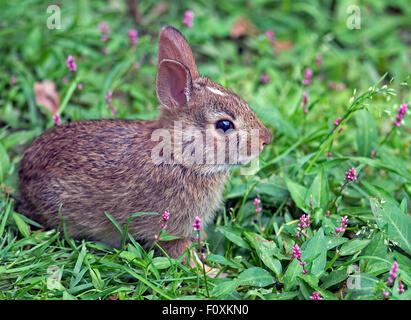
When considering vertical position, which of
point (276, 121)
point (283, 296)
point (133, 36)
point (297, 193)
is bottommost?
point (283, 296)

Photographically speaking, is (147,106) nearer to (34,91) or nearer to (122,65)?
(122,65)

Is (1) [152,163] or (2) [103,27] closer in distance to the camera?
(1) [152,163]

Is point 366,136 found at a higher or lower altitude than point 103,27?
lower

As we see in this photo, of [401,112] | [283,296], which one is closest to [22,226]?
[283,296]

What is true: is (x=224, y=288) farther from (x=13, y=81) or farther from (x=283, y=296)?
(x=13, y=81)

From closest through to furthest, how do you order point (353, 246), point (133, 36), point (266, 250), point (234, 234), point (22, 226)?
1. point (353, 246)
2. point (266, 250)
3. point (234, 234)
4. point (22, 226)
5. point (133, 36)

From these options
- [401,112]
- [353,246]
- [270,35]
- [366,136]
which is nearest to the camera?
[353,246]

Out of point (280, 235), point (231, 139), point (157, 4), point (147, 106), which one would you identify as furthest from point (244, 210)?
point (157, 4)
